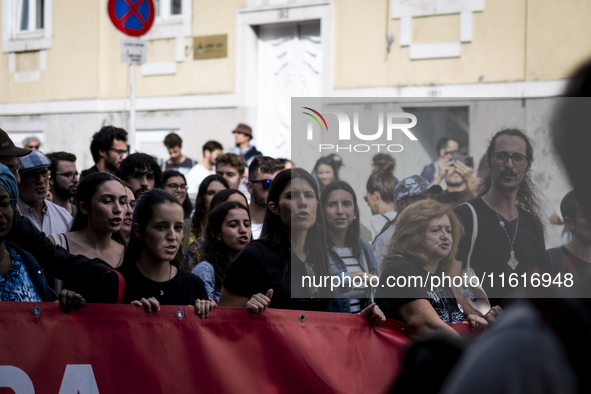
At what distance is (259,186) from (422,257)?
2.77 m

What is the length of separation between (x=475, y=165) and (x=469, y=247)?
0.39 metres

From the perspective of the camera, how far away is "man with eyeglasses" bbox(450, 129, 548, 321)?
9.85ft

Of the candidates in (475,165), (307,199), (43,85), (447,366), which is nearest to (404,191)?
(475,165)

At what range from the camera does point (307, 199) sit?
3.54 meters

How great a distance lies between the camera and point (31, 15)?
13.6m

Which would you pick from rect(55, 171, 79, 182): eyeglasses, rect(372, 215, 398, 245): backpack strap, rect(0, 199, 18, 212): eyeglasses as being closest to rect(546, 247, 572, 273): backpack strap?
rect(372, 215, 398, 245): backpack strap

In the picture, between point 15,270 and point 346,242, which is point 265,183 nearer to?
point 346,242

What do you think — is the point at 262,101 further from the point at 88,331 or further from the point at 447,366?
the point at 447,366

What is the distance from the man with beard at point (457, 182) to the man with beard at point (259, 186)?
2.54 metres

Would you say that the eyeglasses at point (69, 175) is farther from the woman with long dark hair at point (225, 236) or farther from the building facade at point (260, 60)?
the building facade at point (260, 60)

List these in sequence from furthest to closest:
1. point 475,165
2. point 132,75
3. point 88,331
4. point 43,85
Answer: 1. point 43,85
2. point 132,75
3. point 88,331
4. point 475,165

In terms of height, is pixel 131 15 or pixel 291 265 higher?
pixel 131 15

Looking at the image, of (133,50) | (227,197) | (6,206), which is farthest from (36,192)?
(133,50)

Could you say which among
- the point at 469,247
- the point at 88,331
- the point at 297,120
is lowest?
the point at 88,331
